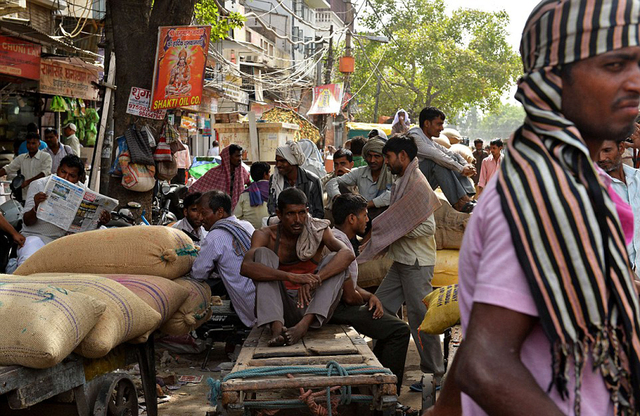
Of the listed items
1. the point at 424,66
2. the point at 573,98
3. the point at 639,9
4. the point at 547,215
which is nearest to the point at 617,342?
the point at 547,215

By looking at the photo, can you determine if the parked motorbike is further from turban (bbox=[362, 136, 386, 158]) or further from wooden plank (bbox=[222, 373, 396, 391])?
wooden plank (bbox=[222, 373, 396, 391])

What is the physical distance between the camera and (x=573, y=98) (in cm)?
137

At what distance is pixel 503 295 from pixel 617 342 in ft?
0.69

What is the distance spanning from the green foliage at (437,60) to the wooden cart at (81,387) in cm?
4004

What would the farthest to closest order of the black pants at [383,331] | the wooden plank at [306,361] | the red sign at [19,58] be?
1. the red sign at [19,58]
2. the black pants at [383,331]
3. the wooden plank at [306,361]

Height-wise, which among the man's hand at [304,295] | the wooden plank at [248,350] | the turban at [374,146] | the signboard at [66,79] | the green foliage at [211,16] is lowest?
the wooden plank at [248,350]

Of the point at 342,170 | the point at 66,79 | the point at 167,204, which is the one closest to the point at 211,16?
the point at 66,79

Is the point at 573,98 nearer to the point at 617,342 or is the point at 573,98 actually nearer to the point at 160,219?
the point at 617,342

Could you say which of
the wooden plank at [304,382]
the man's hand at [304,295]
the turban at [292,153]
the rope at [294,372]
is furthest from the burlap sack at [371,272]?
the wooden plank at [304,382]

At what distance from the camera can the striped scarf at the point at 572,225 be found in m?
1.27

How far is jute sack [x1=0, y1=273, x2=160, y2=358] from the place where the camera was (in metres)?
4.04

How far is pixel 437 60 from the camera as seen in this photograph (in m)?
44.7

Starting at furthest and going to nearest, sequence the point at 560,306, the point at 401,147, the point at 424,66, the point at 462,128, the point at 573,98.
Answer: the point at 462,128 → the point at 424,66 → the point at 401,147 → the point at 573,98 → the point at 560,306

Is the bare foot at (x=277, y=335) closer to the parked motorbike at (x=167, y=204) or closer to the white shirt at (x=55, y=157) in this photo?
the parked motorbike at (x=167, y=204)
